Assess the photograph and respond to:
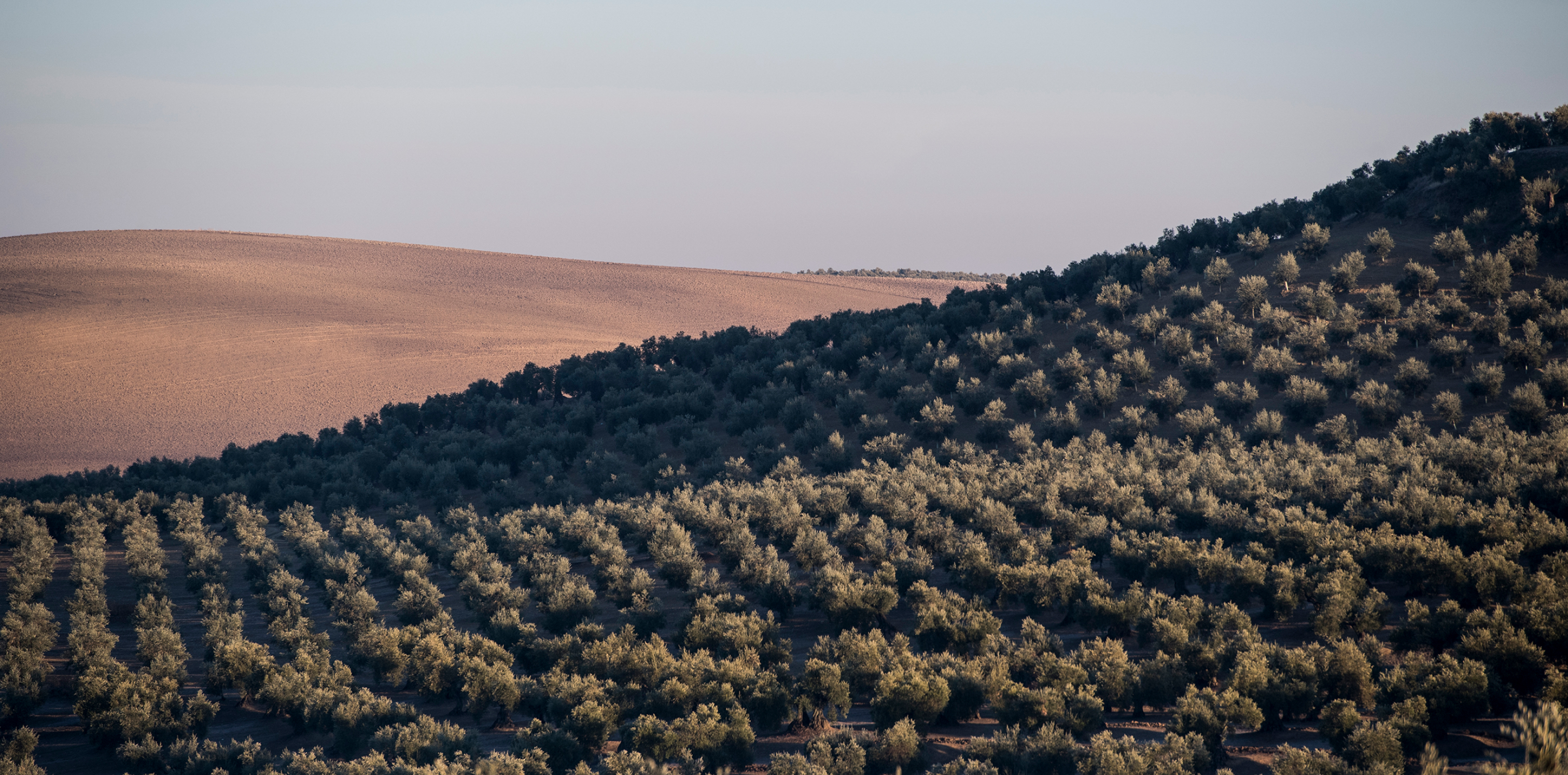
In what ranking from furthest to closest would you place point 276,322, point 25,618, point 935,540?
point 276,322 → point 935,540 → point 25,618

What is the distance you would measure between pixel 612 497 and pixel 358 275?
293ft

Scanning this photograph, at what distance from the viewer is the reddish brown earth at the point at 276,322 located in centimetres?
7838

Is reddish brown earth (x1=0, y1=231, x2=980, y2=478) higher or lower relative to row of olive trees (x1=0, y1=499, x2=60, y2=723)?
higher

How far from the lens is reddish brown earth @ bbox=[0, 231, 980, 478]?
78.4 metres

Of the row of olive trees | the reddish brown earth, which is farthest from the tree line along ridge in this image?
the reddish brown earth

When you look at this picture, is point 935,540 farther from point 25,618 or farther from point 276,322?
point 276,322

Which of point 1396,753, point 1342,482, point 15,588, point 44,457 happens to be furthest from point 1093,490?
point 44,457

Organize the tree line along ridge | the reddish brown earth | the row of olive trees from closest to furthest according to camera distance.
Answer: the tree line along ridge
the row of olive trees
the reddish brown earth

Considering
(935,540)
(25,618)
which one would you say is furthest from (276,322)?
(935,540)

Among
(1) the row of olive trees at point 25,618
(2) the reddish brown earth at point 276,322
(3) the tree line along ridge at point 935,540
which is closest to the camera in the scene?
(3) the tree line along ridge at point 935,540

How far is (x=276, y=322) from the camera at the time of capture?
103 metres

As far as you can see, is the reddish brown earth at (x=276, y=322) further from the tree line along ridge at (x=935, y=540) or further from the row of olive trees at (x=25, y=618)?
the row of olive trees at (x=25, y=618)

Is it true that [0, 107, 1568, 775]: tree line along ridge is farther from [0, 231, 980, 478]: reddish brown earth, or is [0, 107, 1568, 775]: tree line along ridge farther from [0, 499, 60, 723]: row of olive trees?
[0, 231, 980, 478]: reddish brown earth

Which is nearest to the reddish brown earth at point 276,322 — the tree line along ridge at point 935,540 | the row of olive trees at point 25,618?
the tree line along ridge at point 935,540
